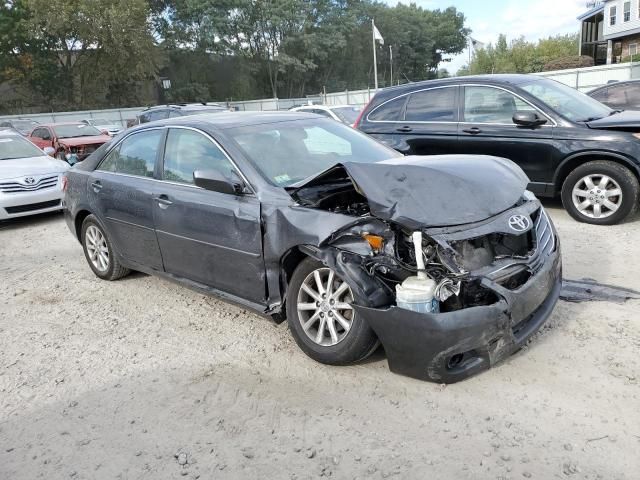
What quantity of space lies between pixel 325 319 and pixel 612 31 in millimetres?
47829

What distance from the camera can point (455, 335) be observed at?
2871 millimetres

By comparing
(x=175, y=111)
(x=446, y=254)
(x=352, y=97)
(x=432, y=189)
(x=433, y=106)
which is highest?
(x=352, y=97)

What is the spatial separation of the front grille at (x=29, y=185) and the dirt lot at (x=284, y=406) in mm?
4792

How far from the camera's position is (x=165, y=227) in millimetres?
4398

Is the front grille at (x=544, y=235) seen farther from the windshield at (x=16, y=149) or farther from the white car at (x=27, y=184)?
the windshield at (x=16, y=149)

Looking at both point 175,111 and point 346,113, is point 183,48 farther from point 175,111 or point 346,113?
point 346,113

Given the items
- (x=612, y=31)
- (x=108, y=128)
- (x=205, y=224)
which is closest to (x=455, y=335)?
(x=205, y=224)

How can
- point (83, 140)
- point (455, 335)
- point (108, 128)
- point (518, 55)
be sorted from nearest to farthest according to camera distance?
point (455, 335) < point (83, 140) < point (108, 128) < point (518, 55)

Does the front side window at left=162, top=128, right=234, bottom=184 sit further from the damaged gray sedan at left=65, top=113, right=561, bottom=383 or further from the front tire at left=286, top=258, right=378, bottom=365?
the front tire at left=286, top=258, right=378, bottom=365

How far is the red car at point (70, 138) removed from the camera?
1440 cm

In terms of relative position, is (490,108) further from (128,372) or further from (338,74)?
(338,74)

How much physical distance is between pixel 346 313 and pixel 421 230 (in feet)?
2.37

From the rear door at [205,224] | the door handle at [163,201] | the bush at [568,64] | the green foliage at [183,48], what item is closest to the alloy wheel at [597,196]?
the rear door at [205,224]

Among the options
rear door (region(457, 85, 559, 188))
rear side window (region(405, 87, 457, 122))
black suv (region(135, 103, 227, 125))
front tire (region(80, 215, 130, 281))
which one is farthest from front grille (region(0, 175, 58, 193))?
black suv (region(135, 103, 227, 125))
